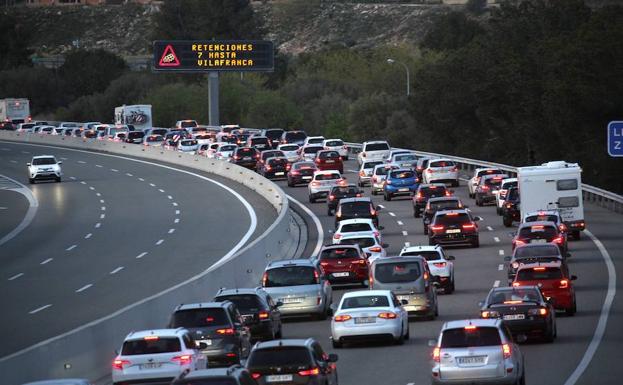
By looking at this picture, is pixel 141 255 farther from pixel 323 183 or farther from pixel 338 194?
pixel 323 183

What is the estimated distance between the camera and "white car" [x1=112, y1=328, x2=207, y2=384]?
24281 mm

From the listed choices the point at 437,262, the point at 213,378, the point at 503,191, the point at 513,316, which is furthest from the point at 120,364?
the point at 503,191

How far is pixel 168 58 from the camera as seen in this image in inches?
4510

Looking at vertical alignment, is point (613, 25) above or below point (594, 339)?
above

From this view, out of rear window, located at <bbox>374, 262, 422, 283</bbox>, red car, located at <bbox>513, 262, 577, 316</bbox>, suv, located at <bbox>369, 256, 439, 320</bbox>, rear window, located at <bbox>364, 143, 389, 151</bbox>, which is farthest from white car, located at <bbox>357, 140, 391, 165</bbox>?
red car, located at <bbox>513, 262, 577, 316</bbox>

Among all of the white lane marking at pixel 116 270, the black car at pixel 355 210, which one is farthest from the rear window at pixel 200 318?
the black car at pixel 355 210

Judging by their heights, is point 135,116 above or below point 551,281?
below

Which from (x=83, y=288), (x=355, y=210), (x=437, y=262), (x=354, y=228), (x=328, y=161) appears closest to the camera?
(x=437, y=262)

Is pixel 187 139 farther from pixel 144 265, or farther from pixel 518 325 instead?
pixel 518 325

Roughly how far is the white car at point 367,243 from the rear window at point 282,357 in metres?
22.4

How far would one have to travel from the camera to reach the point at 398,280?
117ft

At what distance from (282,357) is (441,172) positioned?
5310cm

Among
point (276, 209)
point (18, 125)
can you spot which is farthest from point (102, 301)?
point (18, 125)

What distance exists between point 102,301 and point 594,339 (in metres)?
16.1
